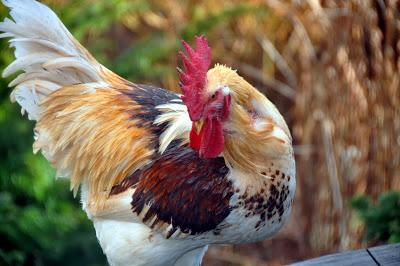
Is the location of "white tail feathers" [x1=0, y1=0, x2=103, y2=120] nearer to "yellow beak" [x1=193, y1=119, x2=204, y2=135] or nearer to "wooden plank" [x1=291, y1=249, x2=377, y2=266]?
"yellow beak" [x1=193, y1=119, x2=204, y2=135]

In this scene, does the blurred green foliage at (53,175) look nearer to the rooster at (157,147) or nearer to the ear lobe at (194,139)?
the rooster at (157,147)

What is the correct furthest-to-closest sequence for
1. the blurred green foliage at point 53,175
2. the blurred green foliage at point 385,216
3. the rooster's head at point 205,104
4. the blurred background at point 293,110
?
the blurred green foliage at point 53,175
the blurred background at point 293,110
the blurred green foliage at point 385,216
the rooster's head at point 205,104

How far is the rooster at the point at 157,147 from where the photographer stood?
2514 mm

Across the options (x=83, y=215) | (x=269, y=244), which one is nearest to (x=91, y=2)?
(x=83, y=215)

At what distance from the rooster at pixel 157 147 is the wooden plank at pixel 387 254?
0.36 m

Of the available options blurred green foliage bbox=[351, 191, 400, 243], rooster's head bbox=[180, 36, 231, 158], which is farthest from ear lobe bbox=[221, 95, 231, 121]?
blurred green foliage bbox=[351, 191, 400, 243]

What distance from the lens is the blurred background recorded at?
4156 mm

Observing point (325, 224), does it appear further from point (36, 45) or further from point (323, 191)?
point (36, 45)

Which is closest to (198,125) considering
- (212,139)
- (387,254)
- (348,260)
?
(212,139)

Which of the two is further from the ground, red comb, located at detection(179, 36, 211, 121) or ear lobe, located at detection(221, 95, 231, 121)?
red comb, located at detection(179, 36, 211, 121)

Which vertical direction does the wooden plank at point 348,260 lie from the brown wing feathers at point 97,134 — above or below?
below

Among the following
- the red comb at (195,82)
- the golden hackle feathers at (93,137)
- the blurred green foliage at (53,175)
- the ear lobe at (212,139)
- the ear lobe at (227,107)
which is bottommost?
the blurred green foliage at (53,175)

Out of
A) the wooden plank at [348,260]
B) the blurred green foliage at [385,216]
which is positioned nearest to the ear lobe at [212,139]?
the wooden plank at [348,260]

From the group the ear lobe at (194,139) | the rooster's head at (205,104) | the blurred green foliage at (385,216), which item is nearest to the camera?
the rooster's head at (205,104)
